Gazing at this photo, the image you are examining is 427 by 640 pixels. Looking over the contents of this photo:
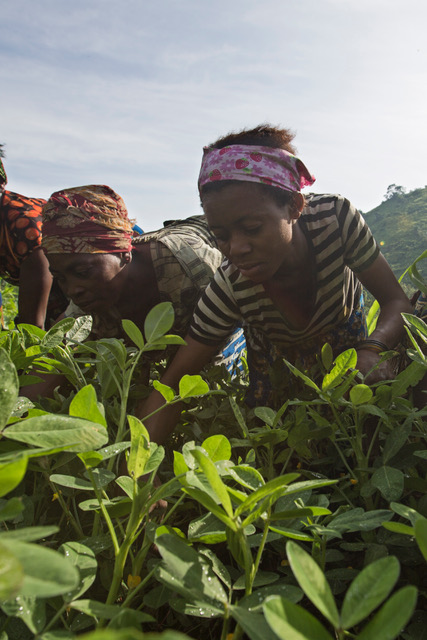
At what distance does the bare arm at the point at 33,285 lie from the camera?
2672 mm

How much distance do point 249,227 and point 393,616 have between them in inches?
54.6

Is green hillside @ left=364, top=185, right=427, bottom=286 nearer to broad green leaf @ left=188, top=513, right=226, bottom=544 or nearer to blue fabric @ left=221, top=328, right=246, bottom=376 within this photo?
blue fabric @ left=221, top=328, right=246, bottom=376

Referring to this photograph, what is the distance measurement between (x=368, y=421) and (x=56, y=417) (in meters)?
0.47

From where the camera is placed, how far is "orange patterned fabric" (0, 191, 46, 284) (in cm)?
265

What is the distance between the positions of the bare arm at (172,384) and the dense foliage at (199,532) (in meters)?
0.24

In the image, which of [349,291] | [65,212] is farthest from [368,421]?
[65,212]

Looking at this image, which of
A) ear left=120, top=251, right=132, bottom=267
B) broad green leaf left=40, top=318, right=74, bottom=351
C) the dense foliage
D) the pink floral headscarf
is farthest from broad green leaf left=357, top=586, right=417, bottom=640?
ear left=120, top=251, right=132, bottom=267

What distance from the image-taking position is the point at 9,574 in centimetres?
22

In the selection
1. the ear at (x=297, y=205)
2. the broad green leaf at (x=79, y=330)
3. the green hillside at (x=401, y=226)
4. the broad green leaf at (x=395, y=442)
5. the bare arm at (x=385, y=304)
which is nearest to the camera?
the broad green leaf at (x=395, y=442)

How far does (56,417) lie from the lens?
13.9 inches

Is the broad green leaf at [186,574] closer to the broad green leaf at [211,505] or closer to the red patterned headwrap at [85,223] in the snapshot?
the broad green leaf at [211,505]

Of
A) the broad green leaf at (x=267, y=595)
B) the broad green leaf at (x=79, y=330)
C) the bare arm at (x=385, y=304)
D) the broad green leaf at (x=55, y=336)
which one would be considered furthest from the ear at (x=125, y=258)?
the broad green leaf at (x=267, y=595)

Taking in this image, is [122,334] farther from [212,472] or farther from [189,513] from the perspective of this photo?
[212,472]

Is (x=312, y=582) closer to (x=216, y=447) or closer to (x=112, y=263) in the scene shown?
(x=216, y=447)
